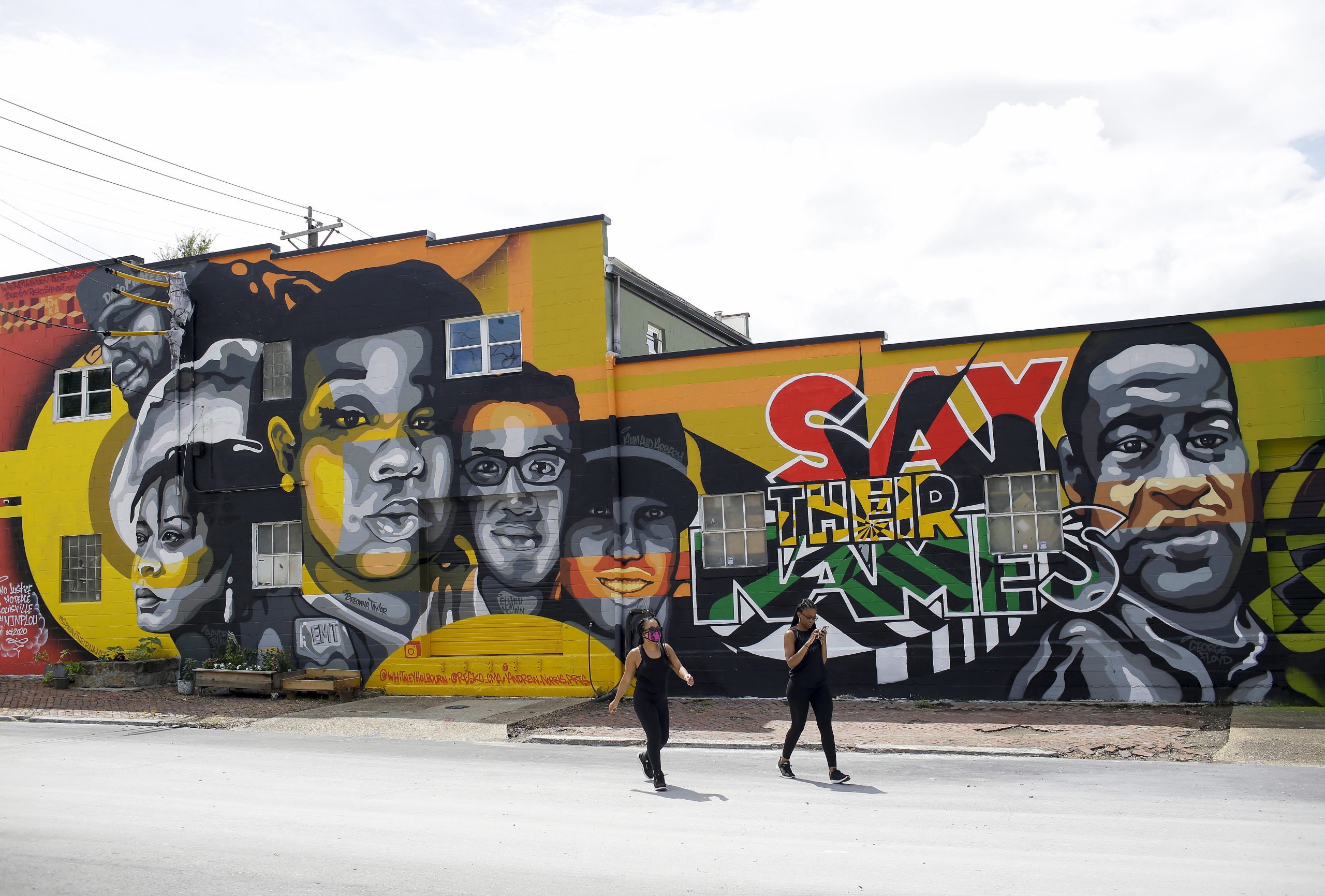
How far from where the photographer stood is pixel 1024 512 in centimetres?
1546

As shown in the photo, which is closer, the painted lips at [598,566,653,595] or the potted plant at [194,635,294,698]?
the painted lips at [598,566,653,595]

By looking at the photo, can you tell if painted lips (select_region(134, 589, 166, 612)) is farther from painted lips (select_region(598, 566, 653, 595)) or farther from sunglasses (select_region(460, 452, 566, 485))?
painted lips (select_region(598, 566, 653, 595))

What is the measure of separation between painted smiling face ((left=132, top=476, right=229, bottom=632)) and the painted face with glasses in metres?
5.27

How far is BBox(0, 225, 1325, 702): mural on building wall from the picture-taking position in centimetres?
1473

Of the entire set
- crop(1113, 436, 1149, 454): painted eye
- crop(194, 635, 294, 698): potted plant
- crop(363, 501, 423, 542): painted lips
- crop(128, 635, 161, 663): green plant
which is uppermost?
crop(1113, 436, 1149, 454): painted eye

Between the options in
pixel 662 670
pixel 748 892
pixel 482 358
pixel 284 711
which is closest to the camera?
pixel 748 892

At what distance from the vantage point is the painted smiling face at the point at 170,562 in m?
19.9

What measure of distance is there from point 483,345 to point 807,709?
9945mm

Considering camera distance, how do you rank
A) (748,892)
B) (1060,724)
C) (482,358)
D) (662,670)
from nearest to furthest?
(748,892) → (662,670) → (1060,724) → (482,358)

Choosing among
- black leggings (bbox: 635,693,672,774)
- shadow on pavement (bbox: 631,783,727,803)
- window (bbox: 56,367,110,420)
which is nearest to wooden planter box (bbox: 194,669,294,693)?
window (bbox: 56,367,110,420)

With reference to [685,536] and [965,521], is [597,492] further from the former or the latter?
[965,521]

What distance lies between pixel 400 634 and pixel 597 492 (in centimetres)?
429

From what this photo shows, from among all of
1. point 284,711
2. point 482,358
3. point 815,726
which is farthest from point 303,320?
point 815,726

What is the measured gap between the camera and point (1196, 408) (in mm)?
14773
